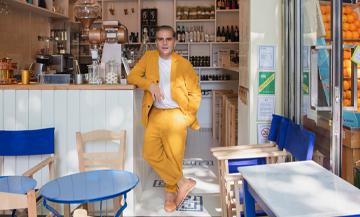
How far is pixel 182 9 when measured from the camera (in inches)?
291

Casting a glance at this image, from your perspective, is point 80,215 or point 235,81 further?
point 235,81

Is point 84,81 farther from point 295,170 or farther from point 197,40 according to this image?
point 197,40

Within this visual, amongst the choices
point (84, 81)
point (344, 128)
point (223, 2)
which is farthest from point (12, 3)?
point (344, 128)

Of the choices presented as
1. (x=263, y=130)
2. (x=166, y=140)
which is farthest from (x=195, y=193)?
(x=263, y=130)

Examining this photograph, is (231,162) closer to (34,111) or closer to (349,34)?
(349,34)

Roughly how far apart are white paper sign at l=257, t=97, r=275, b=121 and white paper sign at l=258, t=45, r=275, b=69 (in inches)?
12.2

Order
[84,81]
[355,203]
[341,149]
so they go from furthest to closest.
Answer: [84,81]
[341,149]
[355,203]

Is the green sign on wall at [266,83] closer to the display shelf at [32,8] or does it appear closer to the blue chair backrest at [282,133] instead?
the blue chair backrest at [282,133]

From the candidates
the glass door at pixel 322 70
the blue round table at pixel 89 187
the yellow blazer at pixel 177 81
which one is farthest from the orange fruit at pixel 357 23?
the blue round table at pixel 89 187

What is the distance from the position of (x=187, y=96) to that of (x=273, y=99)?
83 cm

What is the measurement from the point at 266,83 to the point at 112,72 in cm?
145

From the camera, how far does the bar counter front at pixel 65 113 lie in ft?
9.92

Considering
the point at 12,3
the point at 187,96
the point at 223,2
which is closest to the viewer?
the point at 187,96

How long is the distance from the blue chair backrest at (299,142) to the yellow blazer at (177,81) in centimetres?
94
